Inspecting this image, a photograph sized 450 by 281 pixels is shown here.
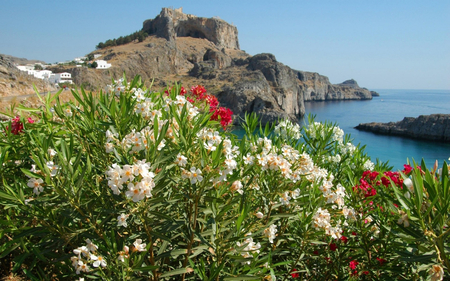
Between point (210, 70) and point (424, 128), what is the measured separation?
144 ft

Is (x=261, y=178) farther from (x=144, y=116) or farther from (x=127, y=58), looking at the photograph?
(x=127, y=58)

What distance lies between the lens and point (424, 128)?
39.3m

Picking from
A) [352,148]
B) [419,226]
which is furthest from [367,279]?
[352,148]

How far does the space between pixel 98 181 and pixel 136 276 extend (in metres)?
0.57

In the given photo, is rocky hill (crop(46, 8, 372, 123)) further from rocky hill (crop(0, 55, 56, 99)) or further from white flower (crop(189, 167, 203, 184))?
white flower (crop(189, 167, 203, 184))

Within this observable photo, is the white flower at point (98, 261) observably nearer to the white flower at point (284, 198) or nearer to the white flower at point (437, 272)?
the white flower at point (284, 198)

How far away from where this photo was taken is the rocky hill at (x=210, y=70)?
171ft

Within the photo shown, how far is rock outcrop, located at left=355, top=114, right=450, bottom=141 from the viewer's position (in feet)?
125

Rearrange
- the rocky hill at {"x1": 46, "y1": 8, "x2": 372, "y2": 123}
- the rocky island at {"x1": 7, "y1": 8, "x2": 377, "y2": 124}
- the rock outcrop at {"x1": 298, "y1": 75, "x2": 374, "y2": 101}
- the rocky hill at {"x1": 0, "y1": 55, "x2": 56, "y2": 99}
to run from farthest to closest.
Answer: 1. the rock outcrop at {"x1": 298, "y1": 75, "x2": 374, "y2": 101}
2. the rocky hill at {"x1": 46, "y1": 8, "x2": 372, "y2": 123}
3. the rocky island at {"x1": 7, "y1": 8, "x2": 377, "y2": 124}
4. the rocky hill at {"x1": 0, "y1": 55, "x2": 56, "y2": 99}

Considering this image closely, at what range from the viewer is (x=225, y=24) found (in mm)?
110312

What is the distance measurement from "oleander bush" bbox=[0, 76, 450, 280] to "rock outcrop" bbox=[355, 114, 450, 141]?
152 feet

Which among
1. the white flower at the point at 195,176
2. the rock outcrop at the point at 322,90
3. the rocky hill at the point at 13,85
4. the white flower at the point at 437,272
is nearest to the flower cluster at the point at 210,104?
the white flower at the point at 195,176

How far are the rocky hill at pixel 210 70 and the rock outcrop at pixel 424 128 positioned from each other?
17343mm

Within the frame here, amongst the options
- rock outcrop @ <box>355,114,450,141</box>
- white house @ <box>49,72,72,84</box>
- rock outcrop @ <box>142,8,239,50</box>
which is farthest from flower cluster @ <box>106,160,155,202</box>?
rock outcrop @ <box>142,8,239,50</box>
